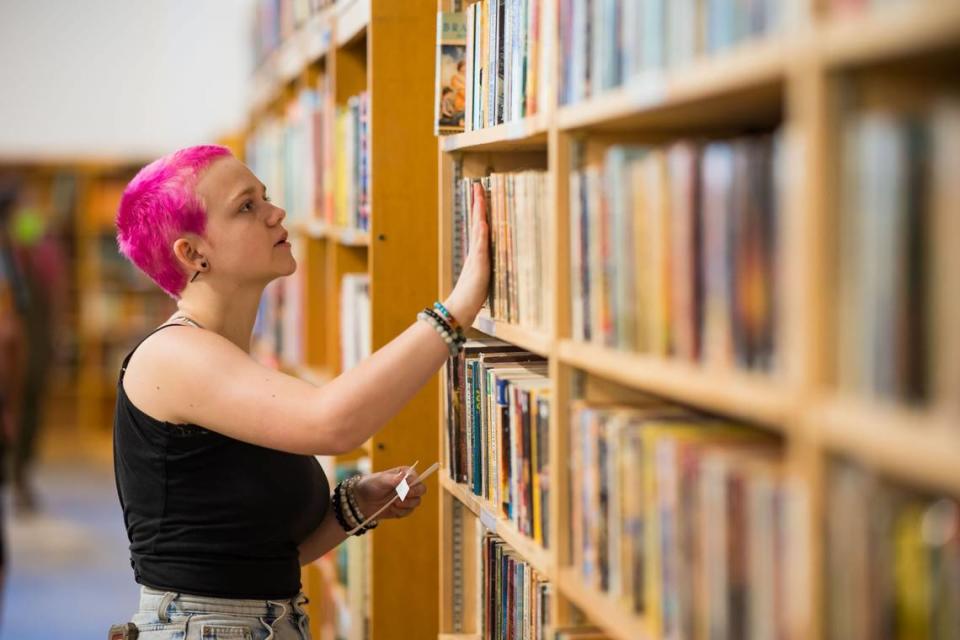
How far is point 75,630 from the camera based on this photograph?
14.4 feet

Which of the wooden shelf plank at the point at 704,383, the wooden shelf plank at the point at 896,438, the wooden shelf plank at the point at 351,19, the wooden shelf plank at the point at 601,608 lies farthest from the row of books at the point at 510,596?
the wooden shelf plank at the point at 351,19

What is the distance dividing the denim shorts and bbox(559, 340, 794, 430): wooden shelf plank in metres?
0.81

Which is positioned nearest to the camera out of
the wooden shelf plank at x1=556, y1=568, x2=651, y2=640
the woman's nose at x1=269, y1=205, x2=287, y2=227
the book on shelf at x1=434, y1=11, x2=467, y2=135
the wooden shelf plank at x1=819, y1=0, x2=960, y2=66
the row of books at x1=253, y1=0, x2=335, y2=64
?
the wooden shelf plank at x1=819, y1=0, x2=960, y2=66

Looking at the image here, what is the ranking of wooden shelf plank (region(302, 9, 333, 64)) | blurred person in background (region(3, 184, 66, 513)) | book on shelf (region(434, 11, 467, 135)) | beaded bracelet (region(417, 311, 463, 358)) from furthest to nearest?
blurred person in background (region(3, 184, 66, 513))
wooden shelf plank (region(302, 9, 333, 64))
book on shelf (region(434, 11, 467, 135))
beaded bracelet (region(417, 311, 463, 358))

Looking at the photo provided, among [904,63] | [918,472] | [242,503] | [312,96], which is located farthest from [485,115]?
[312,96]

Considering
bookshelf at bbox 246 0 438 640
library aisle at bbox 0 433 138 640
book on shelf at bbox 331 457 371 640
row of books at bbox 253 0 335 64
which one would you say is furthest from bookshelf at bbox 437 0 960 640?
library aisle at bbox 0 433 138 640

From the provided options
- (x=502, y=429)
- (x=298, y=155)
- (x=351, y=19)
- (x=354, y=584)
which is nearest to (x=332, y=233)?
(x=351, y=19)

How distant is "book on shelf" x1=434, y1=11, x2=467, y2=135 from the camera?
2.07 metres

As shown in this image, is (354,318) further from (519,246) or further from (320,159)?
(519,246)

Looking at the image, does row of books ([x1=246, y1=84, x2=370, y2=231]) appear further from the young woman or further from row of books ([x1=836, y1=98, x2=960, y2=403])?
row of books ([x1=836, y1=98, x2=960, y2=403])

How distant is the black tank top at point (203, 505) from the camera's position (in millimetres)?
1833

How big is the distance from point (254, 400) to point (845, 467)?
0.98m

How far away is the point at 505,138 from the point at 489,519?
1.96 ft

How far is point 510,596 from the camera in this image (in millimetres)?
1891
